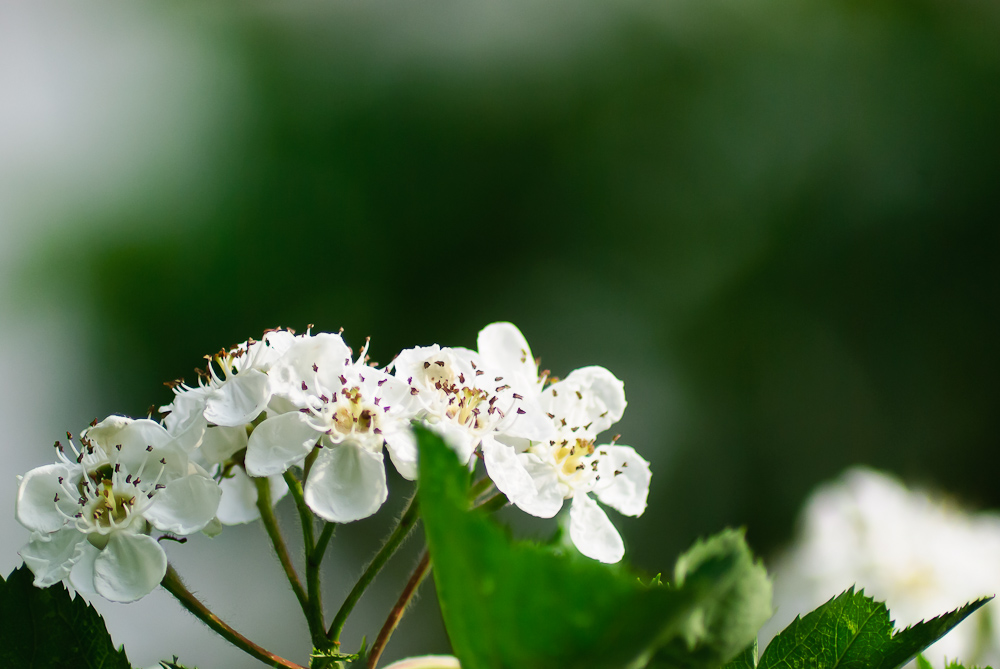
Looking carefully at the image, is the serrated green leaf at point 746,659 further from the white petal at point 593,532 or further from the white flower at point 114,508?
the white flower at point 114,508

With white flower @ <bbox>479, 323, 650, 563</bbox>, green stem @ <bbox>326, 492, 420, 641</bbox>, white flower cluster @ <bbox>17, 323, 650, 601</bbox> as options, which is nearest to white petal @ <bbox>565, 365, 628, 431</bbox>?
white flower @ <bbox>479, 323, 650, 563</bbox>

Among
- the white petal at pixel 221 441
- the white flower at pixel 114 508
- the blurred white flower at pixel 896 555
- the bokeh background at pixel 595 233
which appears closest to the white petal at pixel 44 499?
the white flower at pixel 114 508

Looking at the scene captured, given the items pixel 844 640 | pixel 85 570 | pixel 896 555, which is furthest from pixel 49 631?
pixel 896 555

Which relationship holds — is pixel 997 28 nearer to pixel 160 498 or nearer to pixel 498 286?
pixel 498 286

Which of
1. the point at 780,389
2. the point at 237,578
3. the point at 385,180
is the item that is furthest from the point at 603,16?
the point at 237,578

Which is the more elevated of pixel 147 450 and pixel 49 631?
pixel 147 450

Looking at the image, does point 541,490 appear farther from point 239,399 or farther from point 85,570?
point 85,570
